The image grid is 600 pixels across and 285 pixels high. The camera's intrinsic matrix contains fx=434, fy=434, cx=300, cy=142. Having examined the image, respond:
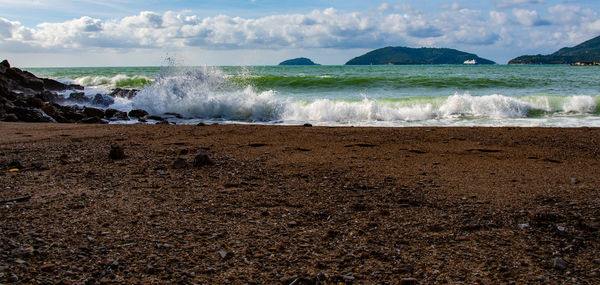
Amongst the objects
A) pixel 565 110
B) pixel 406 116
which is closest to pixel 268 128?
pixel 406 116

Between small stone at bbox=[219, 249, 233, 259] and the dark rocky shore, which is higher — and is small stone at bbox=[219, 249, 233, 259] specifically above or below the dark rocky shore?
below

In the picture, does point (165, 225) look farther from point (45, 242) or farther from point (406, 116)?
point (406, 116)

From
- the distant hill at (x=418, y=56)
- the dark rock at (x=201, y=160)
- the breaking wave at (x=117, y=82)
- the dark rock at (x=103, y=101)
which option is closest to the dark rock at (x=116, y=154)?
the dark rock at (x=201, y=160)

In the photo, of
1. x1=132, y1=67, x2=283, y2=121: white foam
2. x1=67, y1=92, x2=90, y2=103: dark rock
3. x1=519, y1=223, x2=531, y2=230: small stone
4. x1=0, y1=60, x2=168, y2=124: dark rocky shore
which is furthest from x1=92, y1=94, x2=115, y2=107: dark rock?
x1=519, y1=223, x2=531, y2=230: small stone

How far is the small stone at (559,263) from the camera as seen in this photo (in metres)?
2.39

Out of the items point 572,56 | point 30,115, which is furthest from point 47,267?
point 572,56

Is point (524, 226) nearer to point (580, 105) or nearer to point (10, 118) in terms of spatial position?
point (10, 118)

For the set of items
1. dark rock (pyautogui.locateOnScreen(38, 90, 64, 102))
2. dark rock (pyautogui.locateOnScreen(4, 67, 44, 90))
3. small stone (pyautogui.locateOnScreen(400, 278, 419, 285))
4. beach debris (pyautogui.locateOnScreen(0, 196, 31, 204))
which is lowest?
small stone (pyautogui.locateOnScreen(400, 278, 419, 285))

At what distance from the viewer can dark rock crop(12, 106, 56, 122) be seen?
956 cm

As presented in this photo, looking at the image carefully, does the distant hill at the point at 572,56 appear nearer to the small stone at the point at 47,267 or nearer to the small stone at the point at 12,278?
the small stone at the point at 47,267

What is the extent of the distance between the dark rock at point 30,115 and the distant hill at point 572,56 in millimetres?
85663

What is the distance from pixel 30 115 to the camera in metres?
9.63

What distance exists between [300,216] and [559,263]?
64.0 inches

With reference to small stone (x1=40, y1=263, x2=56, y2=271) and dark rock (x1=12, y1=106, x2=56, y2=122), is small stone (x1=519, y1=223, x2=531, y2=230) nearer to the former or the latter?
small stone (x1=40, y1=263, x2=56, y2=271)
